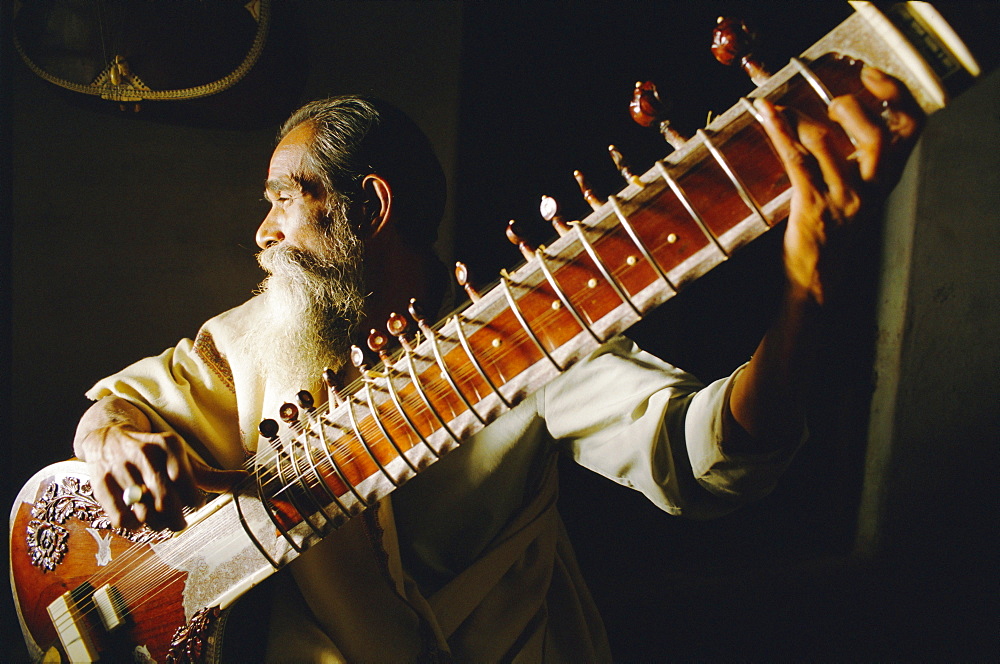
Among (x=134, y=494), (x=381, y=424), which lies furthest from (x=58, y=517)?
(x=381, y=424)

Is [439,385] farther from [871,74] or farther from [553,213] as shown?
[871,74]

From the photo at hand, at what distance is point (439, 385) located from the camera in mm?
666

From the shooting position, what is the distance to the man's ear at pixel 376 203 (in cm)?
116

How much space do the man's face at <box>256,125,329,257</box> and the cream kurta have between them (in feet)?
0.84

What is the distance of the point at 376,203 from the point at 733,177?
0.90 m

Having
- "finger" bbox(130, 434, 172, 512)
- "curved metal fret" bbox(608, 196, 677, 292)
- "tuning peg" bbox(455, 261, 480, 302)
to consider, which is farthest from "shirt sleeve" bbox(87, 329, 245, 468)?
"curved metal fret" bbox(608, 196, 677, 292)

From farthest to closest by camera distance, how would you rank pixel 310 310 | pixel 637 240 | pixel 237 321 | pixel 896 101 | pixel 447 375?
pixel 237 321, pixel 310 310, pixel 447 375, pixel 637 240, pixel 896 101

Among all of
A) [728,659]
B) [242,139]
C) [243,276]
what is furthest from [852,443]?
[242,139]

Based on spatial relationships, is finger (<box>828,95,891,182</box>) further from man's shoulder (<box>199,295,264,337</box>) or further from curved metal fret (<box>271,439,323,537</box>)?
man's shoulder (<box>199,295,264,337</box>)

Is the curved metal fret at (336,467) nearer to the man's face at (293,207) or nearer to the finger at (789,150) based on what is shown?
the man's face at (293,207)

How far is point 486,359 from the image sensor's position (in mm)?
636

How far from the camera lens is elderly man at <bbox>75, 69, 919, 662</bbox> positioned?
Result: 2.36 ft

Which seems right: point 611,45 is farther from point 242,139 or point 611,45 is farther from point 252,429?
point 252,429

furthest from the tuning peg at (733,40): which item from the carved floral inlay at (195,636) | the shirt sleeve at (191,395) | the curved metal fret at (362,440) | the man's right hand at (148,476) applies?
the shirt sleeve at (191,395)
